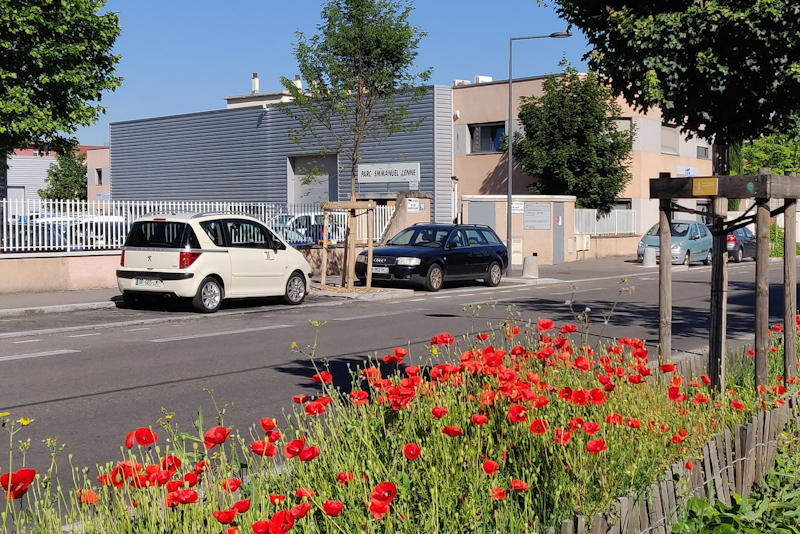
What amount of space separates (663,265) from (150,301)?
41.3 feet

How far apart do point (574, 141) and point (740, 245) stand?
789 centimetres

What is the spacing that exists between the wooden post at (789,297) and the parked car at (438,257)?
14011 mm

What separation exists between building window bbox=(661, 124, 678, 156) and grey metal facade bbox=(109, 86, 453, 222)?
1047 cm

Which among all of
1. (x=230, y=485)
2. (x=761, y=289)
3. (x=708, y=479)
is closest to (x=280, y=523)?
(x=230, y=485)

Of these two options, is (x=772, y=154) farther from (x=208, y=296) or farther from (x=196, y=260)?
(x=196, y=260)

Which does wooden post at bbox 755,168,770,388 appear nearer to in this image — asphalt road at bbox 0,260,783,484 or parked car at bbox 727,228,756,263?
asphalt road at bbox 0,260,783,484

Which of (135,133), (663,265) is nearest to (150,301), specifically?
(663,265)

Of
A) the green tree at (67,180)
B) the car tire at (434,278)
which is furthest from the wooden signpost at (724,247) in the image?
the green tree at (67,180)

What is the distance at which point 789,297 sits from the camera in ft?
23.4

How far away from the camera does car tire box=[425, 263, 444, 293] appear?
21391 mm

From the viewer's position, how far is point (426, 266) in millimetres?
21328

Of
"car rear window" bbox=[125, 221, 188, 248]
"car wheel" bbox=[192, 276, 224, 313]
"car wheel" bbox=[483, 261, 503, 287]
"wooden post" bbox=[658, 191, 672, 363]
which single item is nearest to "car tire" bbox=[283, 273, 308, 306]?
"car wheel" bbox=[192, 276, 224, 313]

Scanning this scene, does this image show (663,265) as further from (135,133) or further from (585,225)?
(135,133)

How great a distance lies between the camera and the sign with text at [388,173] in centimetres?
4072
